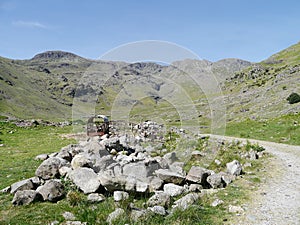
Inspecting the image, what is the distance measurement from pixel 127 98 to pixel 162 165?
11.2m

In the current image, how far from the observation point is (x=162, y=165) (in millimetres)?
14688

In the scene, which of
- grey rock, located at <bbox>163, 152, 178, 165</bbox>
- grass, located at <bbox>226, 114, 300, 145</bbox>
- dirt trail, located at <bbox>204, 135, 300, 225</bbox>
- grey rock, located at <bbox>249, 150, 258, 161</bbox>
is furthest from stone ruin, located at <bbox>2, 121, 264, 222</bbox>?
grass, located at <bbox>226, 114, 300, 145</bbox>

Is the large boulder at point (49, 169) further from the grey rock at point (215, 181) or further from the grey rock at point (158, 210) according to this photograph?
the grey rock at point (215, 181)

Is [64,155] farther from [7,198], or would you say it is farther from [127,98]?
[127,98]

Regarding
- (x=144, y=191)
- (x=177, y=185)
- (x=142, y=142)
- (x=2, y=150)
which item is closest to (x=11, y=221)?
(x=144, y=191)

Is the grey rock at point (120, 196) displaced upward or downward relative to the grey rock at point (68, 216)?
upward

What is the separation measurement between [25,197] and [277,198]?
372 inches

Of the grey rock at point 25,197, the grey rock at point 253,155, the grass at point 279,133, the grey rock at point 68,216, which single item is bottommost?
the grey rock at point 68,216

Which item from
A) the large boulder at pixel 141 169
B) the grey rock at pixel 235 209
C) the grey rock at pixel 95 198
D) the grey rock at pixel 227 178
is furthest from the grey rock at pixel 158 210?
the grey rock at pixel 227 178

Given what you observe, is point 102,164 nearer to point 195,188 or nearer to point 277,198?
point 195,188

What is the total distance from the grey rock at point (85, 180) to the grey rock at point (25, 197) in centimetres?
173

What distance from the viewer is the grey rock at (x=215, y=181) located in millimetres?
12031

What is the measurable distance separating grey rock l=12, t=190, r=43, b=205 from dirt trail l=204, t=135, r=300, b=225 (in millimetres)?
7315

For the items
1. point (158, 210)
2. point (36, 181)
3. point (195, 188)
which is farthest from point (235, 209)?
point (36, 181)
